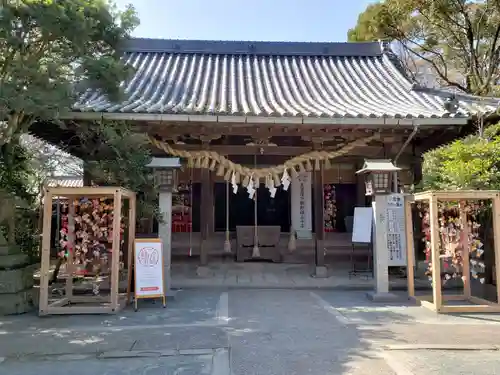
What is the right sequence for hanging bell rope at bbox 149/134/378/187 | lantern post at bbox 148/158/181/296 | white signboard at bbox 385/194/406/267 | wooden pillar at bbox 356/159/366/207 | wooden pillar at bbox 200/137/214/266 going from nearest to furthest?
lantern post at bbox 148/158/181/296, white signboard at bbox 385/194/406/267, hanging bell rope at bbox 149/134/378/187, wooden pillar at bbox 200/137/214/266, wooden pillar at bbox 356/159/366/207

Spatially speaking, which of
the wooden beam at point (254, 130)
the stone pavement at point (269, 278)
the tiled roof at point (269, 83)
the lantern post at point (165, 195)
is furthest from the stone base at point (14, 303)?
the wooden beam at point (254, 130)

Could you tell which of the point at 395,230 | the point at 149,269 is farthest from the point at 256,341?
the point at 395,230

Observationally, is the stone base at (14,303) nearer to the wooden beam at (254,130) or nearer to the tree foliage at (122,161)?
the tree foliage at (122,161)

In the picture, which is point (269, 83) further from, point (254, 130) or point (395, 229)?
point (395, 229)

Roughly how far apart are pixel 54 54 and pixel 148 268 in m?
3.51

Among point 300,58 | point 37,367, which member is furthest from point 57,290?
point 300,58

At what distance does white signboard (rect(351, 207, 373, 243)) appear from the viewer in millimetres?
7578

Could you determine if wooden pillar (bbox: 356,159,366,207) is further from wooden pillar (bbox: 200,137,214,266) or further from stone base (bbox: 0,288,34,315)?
stone base (bbox: 0,288,34,315)

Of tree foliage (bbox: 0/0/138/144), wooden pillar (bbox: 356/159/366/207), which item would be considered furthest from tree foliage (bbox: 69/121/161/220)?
wooden pillar (bbox: 356/159/366/207)

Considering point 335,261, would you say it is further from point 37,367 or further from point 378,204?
point 37,367

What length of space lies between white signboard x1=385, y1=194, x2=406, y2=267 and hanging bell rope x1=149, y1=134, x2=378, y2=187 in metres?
1.60

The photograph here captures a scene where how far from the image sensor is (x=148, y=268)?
6043 millimetres

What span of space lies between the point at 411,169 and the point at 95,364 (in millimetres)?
7899

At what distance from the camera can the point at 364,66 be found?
11.7m
